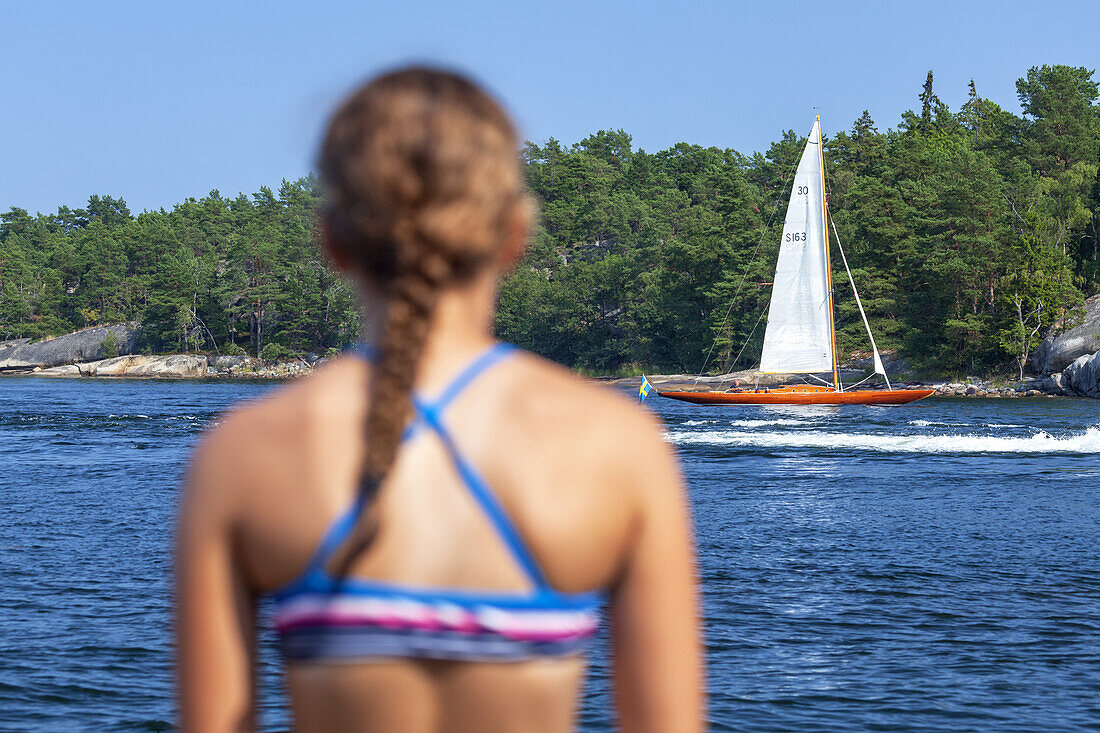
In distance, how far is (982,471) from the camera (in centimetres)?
2498

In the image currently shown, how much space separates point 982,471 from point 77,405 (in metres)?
43.0

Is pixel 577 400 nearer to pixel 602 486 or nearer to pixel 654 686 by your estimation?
pixel 602 486

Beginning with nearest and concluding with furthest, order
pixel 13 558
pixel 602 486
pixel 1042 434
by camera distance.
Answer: pixel 602 486
pixel 13 558
pixel 1042 434

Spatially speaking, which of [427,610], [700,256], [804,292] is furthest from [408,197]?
[700,256]

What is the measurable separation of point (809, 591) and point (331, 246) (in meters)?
12.6

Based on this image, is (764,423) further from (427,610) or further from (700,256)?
(700,256)

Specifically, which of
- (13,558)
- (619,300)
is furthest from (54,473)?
(619,300)

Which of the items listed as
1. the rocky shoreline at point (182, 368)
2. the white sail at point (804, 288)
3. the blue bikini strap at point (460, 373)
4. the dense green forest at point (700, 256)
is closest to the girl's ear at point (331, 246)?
the blue bikini strap at point (460, 373)

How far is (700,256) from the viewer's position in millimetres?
86875

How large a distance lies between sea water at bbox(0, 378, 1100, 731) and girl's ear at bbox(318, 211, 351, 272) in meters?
7.55

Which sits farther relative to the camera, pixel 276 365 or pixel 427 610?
pixel 276 365

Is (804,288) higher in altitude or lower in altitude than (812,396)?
higher

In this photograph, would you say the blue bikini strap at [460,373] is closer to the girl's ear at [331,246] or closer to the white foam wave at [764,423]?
the girl's ear at [331,246]

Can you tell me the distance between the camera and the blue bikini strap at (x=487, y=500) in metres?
1.31
